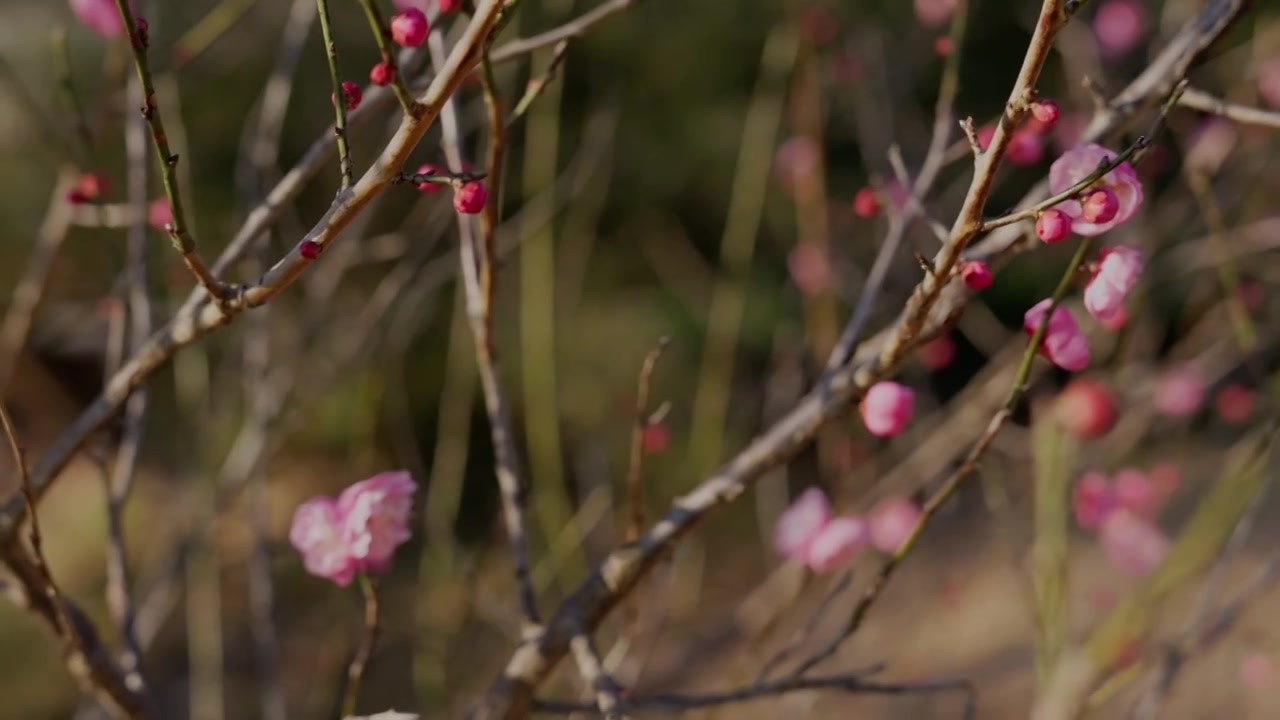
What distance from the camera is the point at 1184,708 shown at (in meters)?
2.35

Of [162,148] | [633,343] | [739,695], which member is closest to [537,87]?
[162,148]

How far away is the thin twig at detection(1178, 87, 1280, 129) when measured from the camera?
0.75 m

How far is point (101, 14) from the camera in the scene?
107 cm

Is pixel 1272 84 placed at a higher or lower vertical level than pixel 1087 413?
higher

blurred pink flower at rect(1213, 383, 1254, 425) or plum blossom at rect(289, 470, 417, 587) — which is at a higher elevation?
blurred pink flower at rect(1213, 383, 1254, 425)

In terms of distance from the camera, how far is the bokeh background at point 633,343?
73.9 inches

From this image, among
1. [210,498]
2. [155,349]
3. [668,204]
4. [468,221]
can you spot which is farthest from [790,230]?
[155,349]

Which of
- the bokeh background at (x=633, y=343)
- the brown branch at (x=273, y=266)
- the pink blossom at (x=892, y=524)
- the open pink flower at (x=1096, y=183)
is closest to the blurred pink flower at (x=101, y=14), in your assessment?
the brown branch at (x=273, y=266)

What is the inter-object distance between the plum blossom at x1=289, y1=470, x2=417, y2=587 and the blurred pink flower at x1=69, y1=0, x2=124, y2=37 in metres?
0.54

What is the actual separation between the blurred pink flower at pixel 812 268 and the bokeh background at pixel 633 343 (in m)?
0.01

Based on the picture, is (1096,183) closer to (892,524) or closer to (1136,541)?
(892,524)

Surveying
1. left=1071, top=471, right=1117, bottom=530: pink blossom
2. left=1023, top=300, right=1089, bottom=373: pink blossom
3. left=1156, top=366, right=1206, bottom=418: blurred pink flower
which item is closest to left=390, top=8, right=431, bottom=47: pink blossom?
left=1023, top=300, right=1089, bottom=373: pink blossom

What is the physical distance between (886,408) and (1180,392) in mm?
1231

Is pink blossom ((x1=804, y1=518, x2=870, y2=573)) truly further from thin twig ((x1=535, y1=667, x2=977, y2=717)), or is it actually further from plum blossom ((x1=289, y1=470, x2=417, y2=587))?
plum blossom ((x1=289, y1=470, x2=417, y2=587))
